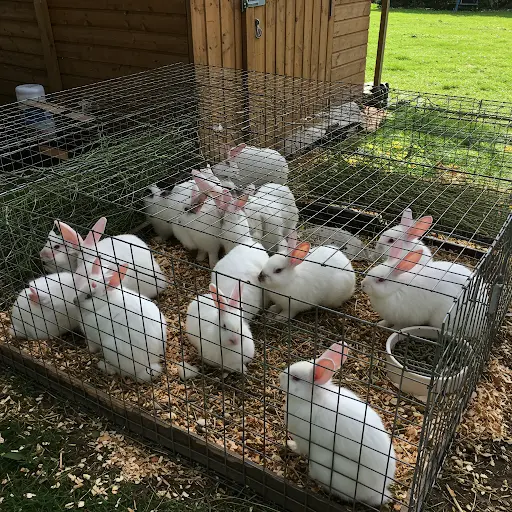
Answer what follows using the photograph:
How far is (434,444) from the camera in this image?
212 cm

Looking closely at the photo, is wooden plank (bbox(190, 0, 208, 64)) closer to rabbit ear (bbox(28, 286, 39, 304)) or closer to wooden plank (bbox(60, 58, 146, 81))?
wooden plank (bbox(60, 58, 146, 81))

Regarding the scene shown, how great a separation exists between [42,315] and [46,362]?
26cm

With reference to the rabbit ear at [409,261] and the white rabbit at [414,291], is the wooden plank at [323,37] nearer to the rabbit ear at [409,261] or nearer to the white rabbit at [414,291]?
the white rabbit at [414,291]

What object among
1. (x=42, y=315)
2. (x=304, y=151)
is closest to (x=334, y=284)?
(x=42, y=315)

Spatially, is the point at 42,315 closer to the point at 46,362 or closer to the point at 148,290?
the point at 46,362

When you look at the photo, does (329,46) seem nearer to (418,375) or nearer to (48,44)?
(48,44)

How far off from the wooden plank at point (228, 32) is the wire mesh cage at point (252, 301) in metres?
0.28

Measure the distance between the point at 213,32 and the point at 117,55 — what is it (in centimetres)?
109

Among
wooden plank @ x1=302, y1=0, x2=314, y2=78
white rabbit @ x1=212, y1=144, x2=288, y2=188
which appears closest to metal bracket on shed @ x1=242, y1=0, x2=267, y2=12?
wooden plank @ x1=302, y1=0, x2=314, y2=78

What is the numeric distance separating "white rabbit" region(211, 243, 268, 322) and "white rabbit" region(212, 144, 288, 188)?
101cm

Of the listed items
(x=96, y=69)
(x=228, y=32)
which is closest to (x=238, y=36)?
(x=228, y=32)

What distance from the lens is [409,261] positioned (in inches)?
100

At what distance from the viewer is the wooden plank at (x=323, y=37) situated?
638 centimetres

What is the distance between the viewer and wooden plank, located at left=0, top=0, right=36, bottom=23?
5922 millimetres
